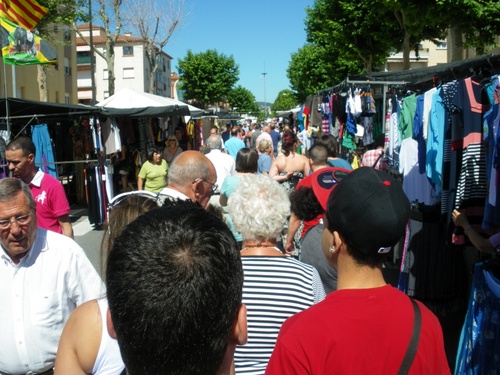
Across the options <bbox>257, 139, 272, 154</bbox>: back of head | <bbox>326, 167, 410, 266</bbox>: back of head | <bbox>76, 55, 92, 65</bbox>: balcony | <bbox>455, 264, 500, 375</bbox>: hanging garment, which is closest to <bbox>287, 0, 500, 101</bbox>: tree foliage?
<bbox>257, 139, 272, 154</bbox>: back of head

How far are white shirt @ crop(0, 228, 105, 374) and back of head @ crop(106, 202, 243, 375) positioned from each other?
1723mm

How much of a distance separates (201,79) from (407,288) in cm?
5905

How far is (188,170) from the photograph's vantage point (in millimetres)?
3537

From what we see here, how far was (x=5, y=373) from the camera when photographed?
2734 millimetres

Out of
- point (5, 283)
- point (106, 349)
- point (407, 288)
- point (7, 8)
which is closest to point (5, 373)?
point (5, 283)

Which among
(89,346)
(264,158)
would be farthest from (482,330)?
(264,158)

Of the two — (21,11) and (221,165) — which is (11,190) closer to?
(221,165)

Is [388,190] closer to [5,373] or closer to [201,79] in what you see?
[5,373]

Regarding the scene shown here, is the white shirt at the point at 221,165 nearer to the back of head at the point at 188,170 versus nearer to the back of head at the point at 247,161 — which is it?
the back of head at the point at 247,161

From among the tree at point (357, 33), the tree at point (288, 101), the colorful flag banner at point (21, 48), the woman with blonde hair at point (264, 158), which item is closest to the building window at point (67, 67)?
the tree at point (357, 33)

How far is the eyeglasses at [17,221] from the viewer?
9.29 feet

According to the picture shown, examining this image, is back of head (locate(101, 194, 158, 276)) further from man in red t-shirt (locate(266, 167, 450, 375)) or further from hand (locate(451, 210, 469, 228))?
hand (locate(451, 210, 469, 228))

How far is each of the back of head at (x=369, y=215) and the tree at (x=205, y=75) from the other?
2374 inches

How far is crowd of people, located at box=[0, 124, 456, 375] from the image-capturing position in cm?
116
